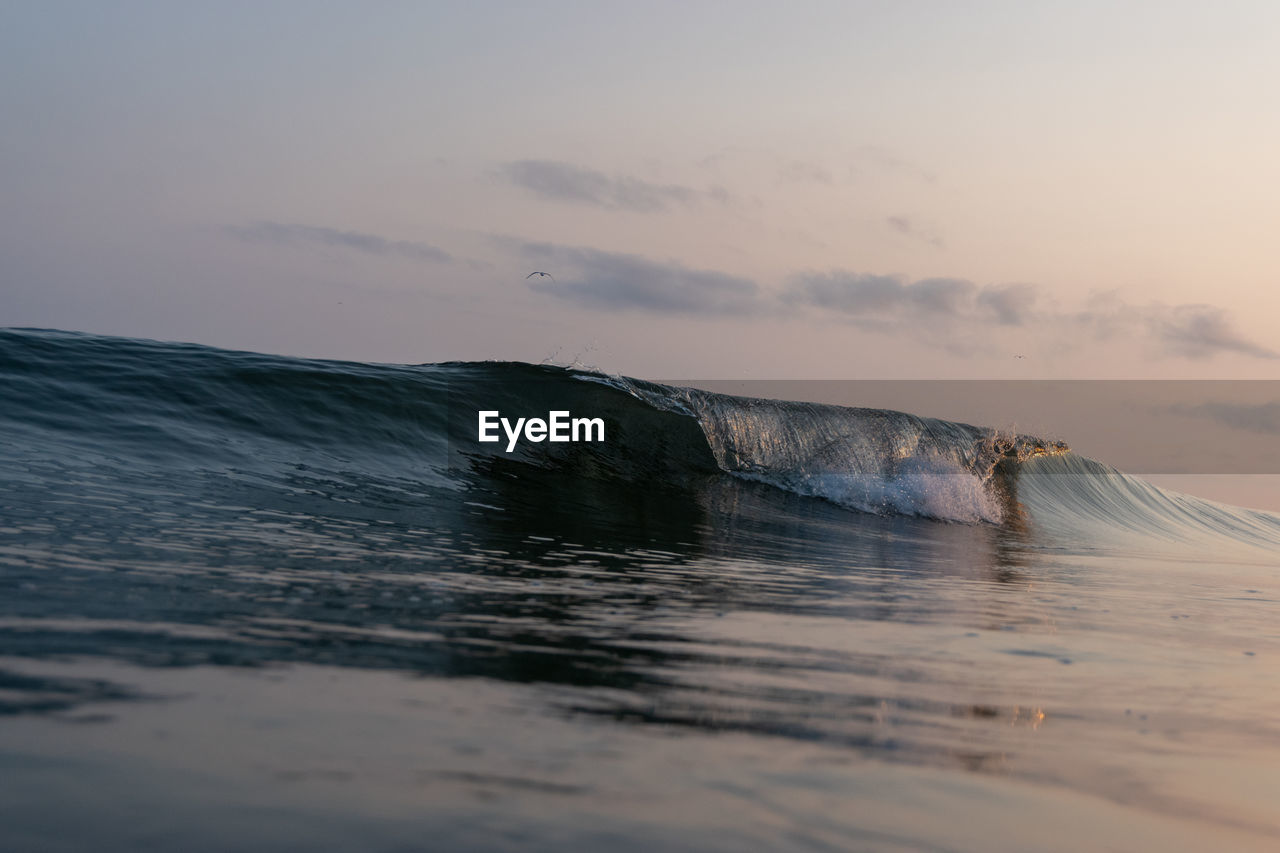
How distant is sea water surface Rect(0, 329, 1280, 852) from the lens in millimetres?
1606

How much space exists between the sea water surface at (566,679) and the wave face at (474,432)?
2.32 feet

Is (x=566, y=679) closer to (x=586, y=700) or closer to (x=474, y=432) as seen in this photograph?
(x=586, y=700)

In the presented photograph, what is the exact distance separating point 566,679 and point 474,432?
942 cm

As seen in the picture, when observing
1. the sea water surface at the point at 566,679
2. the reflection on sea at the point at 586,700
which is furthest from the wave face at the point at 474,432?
the reflection on sea at the point at 586,700

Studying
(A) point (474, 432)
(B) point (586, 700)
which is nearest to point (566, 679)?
(B) point (586, 700)

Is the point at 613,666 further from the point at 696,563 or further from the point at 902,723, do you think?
the point at 696,563

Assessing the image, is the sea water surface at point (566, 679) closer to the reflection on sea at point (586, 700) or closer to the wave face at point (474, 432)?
the reflection on sea at point (586, 700)

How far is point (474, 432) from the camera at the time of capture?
38.5ft

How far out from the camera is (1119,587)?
18.8ft

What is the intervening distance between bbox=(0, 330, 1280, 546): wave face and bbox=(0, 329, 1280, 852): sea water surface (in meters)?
0.71

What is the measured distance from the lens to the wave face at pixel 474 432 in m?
8.77

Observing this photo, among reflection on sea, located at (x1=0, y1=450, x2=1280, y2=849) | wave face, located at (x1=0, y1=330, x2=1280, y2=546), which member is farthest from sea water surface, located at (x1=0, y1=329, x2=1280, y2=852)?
wave face, located at (x1=0, y1=330, x2=1280, y2=546)

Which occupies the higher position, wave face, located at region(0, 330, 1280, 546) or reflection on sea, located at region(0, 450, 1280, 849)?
wave face, located at region(0, 330, 1280, 546)

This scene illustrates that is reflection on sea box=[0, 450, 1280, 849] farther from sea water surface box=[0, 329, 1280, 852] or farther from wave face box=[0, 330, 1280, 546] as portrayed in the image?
wave face box=[0, 330, 1280, 546]
